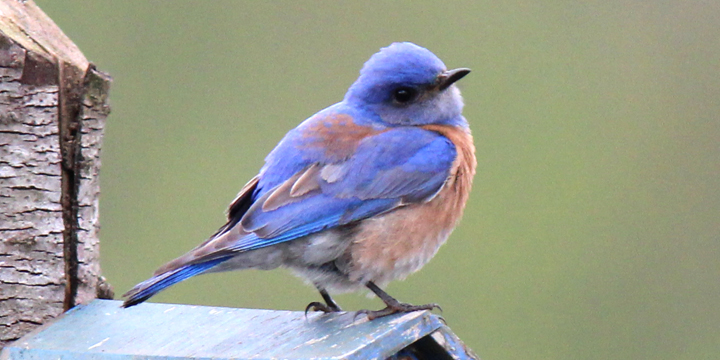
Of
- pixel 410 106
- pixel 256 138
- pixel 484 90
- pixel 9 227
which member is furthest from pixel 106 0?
pixel 9 227

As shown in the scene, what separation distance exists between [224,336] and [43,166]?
33.9 inches

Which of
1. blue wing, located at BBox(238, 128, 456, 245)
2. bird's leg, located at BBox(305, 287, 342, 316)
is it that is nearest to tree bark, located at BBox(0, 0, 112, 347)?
blue wing, located at BBox(238, 128, 456, 245)

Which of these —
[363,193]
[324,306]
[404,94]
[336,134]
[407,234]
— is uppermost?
[404,94]

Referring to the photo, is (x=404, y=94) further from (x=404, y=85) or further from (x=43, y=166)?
(x=43, y=166)

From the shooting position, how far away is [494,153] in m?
8.52

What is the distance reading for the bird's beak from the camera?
4.89 m

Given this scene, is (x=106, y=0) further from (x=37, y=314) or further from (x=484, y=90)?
(x=37, y=314)

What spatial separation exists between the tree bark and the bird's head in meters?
1.20

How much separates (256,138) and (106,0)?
1.40 metres

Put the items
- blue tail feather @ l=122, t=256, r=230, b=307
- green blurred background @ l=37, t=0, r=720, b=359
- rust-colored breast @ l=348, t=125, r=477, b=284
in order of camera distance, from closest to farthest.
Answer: blue tail feather @ l=122, t=256, r=230, b=307
rust-colored breast @ l=348, t=125, r=477, b=284
green blurred background @ l=37, t=0, r=720, b=359

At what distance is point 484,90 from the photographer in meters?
8.75

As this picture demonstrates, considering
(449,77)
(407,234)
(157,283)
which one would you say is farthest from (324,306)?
(449,77)

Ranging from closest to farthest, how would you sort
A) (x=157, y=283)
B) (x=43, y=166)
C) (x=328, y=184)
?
1. (x=157, y=283)
2. (x=43, y=166)
3. (x=328, y=184)

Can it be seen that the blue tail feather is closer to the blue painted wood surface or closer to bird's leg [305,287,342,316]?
the blue painted wood surface
